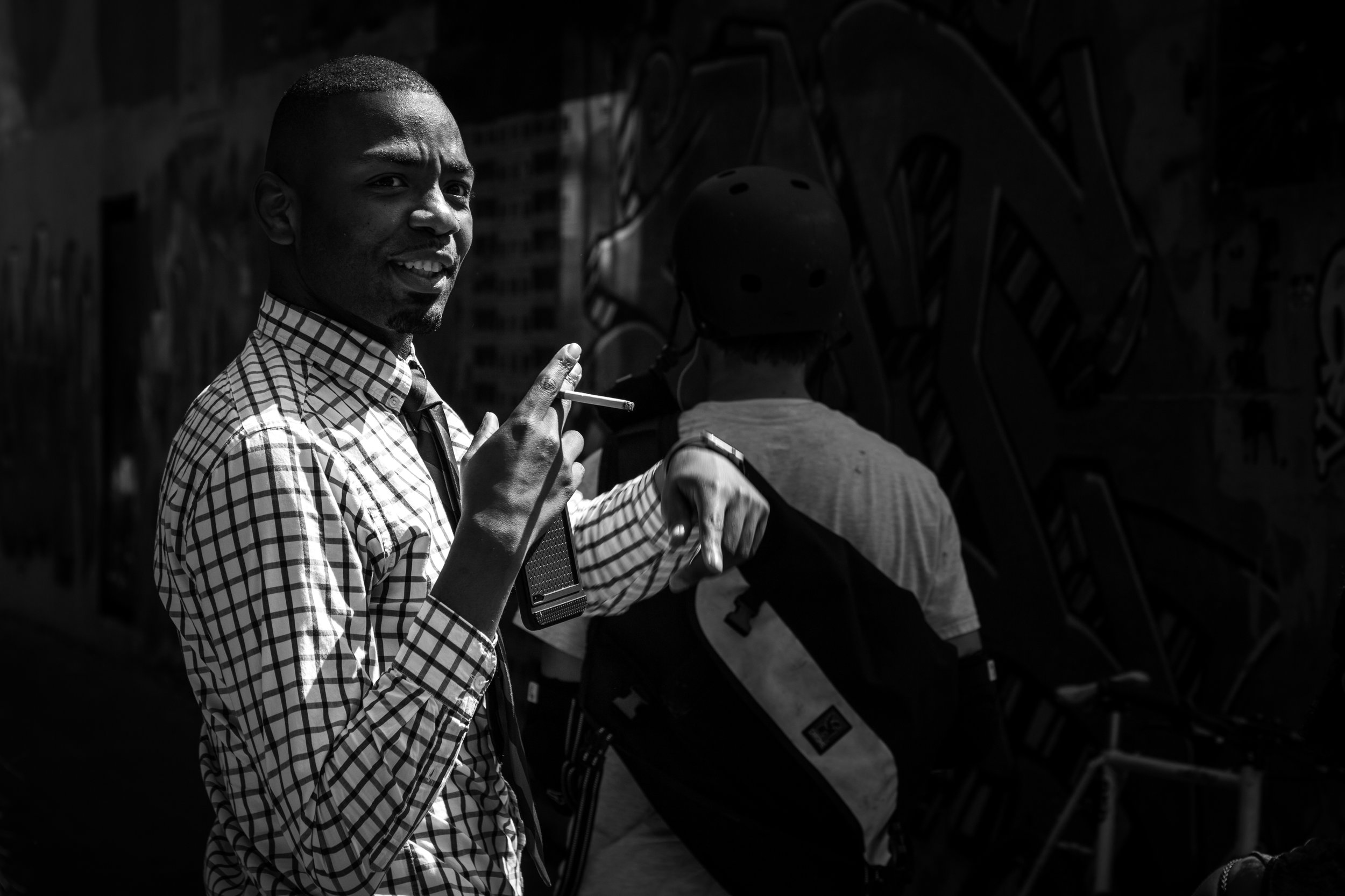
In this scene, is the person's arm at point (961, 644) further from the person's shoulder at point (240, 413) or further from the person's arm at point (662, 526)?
the person's shoulder at point (240, 413)

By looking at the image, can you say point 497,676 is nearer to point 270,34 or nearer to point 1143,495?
point 1143,495

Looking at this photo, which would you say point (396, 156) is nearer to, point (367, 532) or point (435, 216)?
point (435, 216)

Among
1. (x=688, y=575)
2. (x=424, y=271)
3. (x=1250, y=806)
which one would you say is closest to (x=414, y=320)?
(x=424, y=271)

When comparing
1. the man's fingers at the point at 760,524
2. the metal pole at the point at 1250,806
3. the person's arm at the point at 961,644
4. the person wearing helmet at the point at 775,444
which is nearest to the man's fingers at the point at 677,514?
the man's fingers at the point at 760,524

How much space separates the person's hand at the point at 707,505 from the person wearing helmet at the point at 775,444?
16.9 inches

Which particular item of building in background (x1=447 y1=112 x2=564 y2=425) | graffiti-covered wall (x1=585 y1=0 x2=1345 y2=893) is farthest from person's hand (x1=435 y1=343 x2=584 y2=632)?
building in background (x1=447 y1=112 x2=564 y2=425)

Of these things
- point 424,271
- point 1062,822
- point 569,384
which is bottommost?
point 1062,822

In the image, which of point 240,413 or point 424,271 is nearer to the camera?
point 240,413

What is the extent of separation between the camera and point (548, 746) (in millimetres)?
2510

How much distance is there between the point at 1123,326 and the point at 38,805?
517 cm

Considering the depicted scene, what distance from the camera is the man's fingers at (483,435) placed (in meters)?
1.61

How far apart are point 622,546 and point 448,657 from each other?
0.49 m

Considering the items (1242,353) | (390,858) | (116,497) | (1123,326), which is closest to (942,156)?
(1123,326)

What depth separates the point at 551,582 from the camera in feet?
6.03
